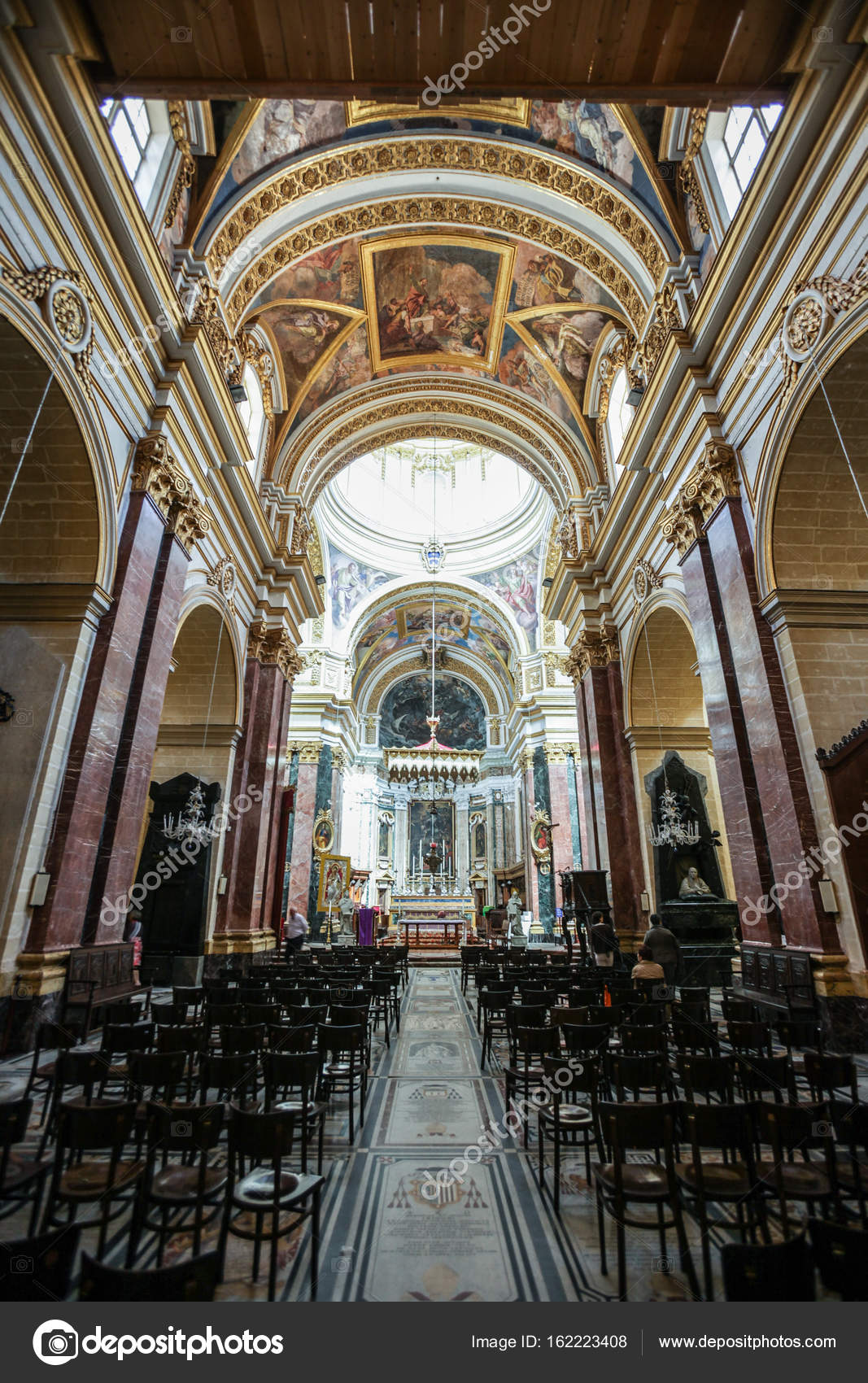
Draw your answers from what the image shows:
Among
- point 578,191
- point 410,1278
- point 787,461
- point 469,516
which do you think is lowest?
point 410,1278

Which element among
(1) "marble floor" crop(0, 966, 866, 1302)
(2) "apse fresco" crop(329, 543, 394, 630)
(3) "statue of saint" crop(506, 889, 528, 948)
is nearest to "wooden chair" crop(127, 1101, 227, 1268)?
(1) "marble floor" crop(0, 966, 866, 1302)

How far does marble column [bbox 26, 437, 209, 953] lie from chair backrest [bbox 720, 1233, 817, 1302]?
19.7 feet

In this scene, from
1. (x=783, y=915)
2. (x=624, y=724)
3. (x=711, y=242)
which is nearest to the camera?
(x=783, y=915)

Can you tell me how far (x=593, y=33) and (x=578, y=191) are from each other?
20.1ft

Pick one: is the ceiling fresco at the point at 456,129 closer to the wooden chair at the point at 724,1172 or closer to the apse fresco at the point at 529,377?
the apse fresco at the point at 529,377

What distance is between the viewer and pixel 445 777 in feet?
82.0

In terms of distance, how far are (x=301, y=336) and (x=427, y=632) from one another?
16633 millimetres

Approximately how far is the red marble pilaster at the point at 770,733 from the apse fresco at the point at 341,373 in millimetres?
9185

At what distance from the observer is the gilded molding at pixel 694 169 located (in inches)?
313

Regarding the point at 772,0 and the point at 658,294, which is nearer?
the point at 772,0

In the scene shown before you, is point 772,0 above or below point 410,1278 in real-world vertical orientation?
above

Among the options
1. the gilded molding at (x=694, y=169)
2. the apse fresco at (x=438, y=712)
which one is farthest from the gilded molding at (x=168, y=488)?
the apse fresco at (x=438, y=712)
